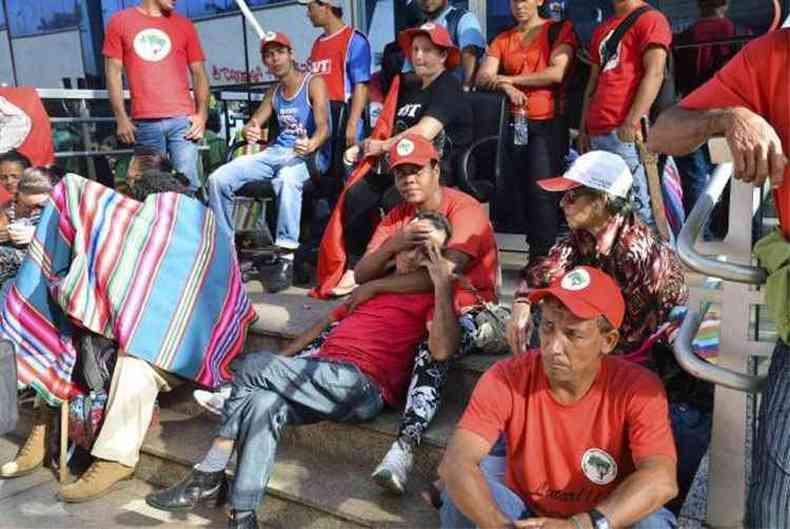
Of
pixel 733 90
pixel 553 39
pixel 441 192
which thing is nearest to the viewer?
pixel 733 90

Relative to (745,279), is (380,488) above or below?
below

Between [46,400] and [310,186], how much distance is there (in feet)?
6.01

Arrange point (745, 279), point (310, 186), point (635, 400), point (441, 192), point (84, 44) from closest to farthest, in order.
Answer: point (745, 279)
point (635, 400)
point (441, 192)
point (310, 186)
point (84, 44)

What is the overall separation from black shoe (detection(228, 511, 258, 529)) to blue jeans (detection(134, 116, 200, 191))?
2512 mm

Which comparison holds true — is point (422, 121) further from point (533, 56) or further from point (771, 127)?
point (771, 127)

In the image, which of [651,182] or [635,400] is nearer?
[635,400]

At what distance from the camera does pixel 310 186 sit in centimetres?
428

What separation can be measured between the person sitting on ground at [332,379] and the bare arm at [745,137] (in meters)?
1.30

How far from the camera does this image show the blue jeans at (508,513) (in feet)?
6.06

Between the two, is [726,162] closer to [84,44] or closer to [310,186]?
[310,186]

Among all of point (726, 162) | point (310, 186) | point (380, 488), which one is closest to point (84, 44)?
point (310, 186)

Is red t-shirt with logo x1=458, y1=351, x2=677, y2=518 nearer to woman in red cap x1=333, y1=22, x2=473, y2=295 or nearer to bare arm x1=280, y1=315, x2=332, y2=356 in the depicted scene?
bare arm x1=280, y1=315, x2=332, y2=356

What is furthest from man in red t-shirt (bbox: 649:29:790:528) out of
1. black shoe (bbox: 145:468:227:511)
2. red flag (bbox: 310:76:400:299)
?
red flag (bbox: 310:76:400:299)

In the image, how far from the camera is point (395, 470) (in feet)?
8.21
